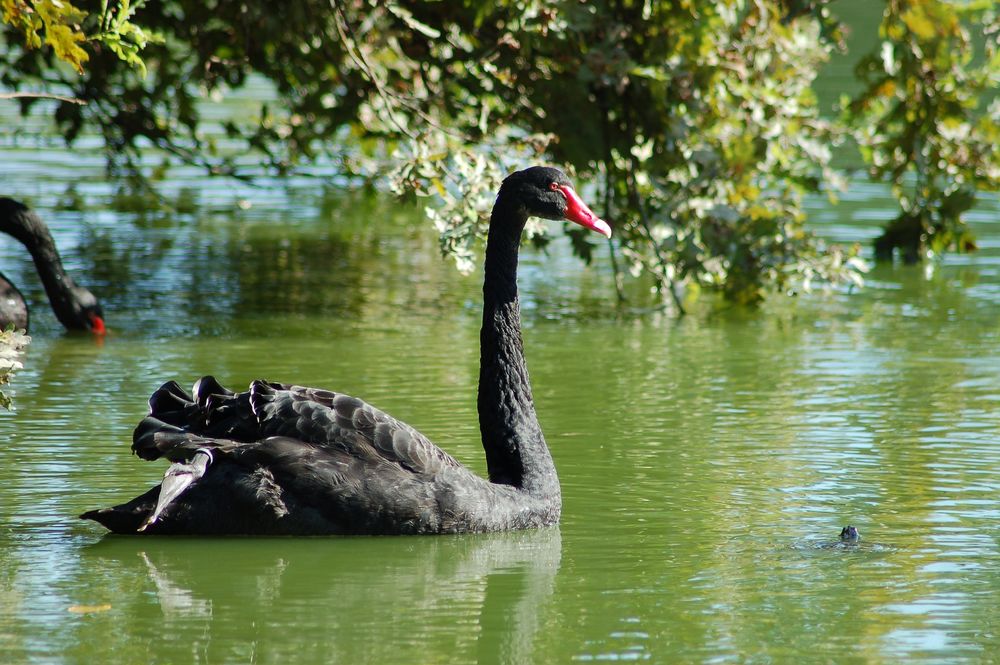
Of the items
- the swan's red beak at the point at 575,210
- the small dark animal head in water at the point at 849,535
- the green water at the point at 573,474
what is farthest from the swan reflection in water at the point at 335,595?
the swan's red beak at the point at 575,210

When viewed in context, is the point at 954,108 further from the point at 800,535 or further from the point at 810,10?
the point at 800,535

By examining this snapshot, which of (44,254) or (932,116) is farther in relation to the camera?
(932,116)

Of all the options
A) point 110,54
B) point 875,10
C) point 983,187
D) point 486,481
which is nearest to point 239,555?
point 486,481

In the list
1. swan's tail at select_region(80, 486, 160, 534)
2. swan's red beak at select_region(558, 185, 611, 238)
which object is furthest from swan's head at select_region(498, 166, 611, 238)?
swan's tail at select_region(80, 486, 160, 534)

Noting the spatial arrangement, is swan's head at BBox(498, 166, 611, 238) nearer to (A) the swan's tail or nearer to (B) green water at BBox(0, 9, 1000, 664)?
(B) green water at BBox(0, 9, 1000, 664)

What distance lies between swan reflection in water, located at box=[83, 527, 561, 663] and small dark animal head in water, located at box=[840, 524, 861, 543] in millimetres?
1156

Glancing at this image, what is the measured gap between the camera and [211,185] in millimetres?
20875

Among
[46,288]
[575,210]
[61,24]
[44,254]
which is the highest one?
[61,24]

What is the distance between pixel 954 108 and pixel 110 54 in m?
6.95

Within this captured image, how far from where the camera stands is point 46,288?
12438 mm

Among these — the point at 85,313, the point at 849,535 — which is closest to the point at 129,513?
the point at 849,535

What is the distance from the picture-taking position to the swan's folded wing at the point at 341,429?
23.1 feet

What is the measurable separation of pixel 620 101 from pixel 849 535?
6.30 metres

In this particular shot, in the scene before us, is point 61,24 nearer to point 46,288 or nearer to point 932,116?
point 46,288
